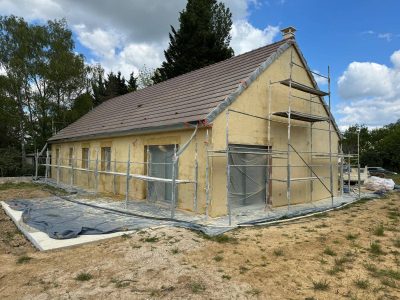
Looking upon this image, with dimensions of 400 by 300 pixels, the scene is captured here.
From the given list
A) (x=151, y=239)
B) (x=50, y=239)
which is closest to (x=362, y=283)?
(x=151, y=239)

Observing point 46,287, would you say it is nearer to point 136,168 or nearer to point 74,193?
point 136,168

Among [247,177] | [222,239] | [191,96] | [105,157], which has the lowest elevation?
[222,239]

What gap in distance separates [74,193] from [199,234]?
8605 mm

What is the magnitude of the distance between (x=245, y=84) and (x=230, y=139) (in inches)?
70.9

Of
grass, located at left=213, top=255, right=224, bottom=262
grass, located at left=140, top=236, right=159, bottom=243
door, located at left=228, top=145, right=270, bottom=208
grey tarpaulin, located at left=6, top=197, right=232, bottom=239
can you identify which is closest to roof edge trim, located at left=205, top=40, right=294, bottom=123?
door, located at left=228, top=145, right=270, bottom=208

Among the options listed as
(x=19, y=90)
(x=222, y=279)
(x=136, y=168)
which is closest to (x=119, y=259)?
(x=222, y=279)

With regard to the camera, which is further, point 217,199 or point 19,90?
point 19,90

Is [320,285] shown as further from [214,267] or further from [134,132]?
[134,132]

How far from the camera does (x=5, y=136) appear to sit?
29.7 m

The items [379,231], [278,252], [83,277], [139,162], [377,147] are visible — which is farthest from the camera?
[377,147]

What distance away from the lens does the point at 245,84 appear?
963 centimetres

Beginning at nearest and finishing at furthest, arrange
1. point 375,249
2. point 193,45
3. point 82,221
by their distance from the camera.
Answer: point 375,249
point 82,221
point 193,45

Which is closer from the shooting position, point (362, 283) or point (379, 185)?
point (362, 283)

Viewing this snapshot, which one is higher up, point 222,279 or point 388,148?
point 388,148
